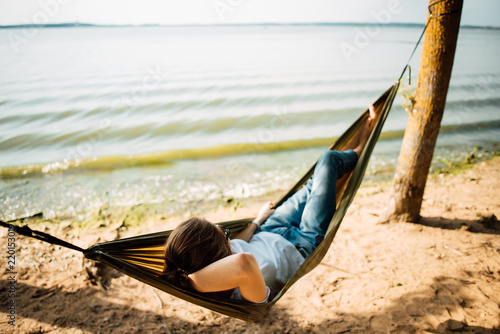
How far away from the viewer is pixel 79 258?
260 centimetres

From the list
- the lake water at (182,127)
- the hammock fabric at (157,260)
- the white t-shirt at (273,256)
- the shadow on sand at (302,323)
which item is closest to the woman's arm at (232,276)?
the hammock fabric at (157,260)

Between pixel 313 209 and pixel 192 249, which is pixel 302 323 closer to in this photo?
pixel 313 209

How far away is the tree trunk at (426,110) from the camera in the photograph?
2162mm

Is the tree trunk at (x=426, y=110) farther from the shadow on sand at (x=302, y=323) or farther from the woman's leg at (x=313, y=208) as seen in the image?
the shadow on sand at (x=302, y=323)

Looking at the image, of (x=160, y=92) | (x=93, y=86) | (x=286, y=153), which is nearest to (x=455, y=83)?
(x=286, y=153)

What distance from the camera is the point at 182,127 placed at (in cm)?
671

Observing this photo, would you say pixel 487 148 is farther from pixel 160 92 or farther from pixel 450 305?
pixel 160 92

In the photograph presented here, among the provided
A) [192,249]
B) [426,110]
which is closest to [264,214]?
[192,249]

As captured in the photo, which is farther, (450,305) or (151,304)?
(151,304)

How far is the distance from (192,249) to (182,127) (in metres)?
5.57

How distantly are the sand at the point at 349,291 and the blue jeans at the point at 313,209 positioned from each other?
517mm

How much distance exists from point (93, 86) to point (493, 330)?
408 inches

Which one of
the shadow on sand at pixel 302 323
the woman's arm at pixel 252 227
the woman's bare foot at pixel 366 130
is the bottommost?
the shadow on sand at pixel 302 323

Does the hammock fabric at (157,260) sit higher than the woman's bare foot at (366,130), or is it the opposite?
the woman's bare foot at (366,130)
